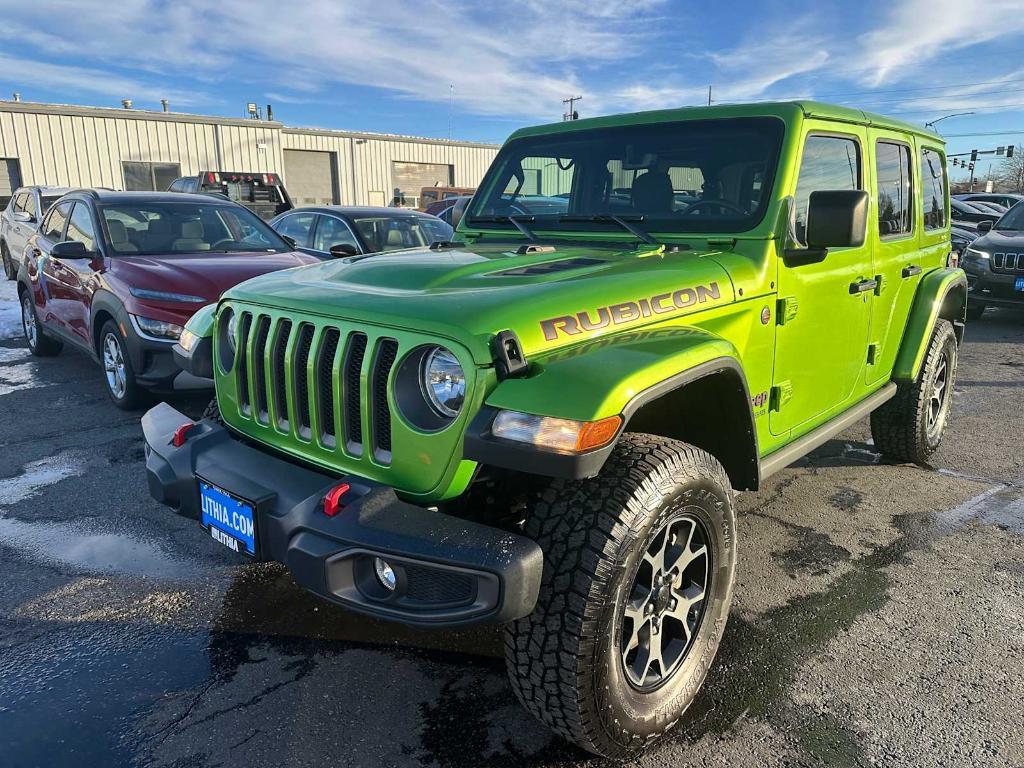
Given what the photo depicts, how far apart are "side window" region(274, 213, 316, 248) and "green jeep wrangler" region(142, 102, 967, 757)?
19.2 ft

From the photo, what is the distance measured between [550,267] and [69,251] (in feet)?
16.2

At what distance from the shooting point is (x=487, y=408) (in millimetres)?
2020

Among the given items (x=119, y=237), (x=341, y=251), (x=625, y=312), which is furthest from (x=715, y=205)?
(x=119, y=237)

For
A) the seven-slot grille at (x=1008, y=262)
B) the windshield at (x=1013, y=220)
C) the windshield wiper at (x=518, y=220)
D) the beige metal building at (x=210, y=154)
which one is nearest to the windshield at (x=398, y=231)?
the windshield wiper at (x=518, y=220)

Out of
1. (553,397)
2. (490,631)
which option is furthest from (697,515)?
(490,631)

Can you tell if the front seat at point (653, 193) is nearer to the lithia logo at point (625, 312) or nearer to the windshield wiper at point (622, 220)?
the windshield wiper at point (622, 220)

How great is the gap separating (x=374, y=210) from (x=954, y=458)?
6595 mm

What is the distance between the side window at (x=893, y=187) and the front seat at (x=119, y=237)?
18.2ft

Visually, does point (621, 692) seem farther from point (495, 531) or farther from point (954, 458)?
point (954, 458)

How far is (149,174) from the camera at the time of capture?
2612 centimetres

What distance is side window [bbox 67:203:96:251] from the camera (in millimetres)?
6328

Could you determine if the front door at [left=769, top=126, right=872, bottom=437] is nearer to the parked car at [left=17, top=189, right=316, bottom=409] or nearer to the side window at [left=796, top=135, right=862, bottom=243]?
the side window at [left=796, top=135, right=862, bottom=243]

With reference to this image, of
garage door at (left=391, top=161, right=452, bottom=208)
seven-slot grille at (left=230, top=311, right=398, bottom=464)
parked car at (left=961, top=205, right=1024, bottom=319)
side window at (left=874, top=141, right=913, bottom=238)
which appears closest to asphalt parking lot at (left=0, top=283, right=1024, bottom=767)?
seven-slot grille at (left=230, top=311, right=398, bottom=464)

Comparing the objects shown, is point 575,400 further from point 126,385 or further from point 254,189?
point 254,189
